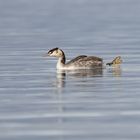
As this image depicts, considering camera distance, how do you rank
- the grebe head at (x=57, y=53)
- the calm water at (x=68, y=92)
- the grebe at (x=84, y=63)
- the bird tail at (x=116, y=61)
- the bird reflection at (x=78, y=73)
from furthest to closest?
the grebe head at (x=57, y=53) → the grebe at (x=84, y=63) → the bird tail at (x=116, y=61) → the bird reflection at (x=78, y=73) → the calm water at (x=68, y=92)

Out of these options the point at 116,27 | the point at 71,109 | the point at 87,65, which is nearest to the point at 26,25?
the point at 116,27

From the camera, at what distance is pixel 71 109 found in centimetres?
1966

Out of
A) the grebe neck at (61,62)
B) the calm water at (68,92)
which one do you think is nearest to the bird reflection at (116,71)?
the calm water at (68,92)

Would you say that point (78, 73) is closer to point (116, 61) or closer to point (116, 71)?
point (116, 71)

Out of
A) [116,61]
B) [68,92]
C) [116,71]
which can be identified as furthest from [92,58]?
[68,92]

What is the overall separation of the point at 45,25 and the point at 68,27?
9.85ft

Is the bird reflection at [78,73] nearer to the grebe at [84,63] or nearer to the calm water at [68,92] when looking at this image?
the calm water at [68,92]

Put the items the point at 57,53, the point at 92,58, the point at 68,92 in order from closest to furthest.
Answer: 1. the point at 68,92
2. the point at 92,58
3. the point at 57,53

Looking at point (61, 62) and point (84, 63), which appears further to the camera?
point (61, 62)

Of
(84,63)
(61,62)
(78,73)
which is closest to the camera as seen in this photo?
(78,73)

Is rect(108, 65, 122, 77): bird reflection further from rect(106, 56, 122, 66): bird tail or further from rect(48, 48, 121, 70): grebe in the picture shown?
rect(48, 48, 121, 70): grebe

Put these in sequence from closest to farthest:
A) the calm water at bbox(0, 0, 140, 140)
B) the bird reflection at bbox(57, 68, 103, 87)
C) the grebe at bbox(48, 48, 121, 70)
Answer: the calm water at bbox(0, 0, 140, 140) → the bird reflection at bbox(57, 68, 103, 87) → the grebe at bbox(48, 48, 121, 70)

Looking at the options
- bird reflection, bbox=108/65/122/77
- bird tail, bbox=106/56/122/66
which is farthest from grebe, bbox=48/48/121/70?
bird reflection, bbox=108/65/122/77

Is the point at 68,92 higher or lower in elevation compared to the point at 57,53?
lower
